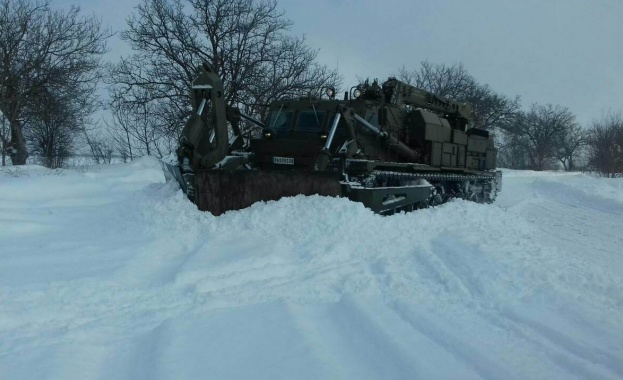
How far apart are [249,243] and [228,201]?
1.79 metres

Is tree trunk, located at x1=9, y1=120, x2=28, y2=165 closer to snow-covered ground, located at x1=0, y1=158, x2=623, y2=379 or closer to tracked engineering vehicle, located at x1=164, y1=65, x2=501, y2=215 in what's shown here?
tracked engineering vehicle, located at x1=164, y1=65, x2=501, y2=215

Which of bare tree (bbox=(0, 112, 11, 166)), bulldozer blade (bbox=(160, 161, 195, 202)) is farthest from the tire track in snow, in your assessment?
bare tree (bbox=(0, 112, 11, 166))

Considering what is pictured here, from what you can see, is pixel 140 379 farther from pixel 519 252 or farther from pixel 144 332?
pixel 519 252

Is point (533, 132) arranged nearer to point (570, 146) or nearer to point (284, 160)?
point (570, 146)

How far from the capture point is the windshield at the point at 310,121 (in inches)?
370

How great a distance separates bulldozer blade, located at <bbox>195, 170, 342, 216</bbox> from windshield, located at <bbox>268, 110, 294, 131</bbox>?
2.05m

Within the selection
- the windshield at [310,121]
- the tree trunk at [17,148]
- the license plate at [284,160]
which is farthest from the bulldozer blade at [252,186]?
the tree trunk at [17,148]

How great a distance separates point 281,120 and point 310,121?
0.63m

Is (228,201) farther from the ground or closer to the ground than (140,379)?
farther from the ground

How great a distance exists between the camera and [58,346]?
3.39 metres

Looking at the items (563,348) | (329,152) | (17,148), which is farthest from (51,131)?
(563,348)

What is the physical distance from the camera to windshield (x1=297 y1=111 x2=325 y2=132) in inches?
370

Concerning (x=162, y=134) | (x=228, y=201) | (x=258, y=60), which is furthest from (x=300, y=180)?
(x=162, y=134)

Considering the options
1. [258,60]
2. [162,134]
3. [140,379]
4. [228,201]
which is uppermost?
[258,60]
